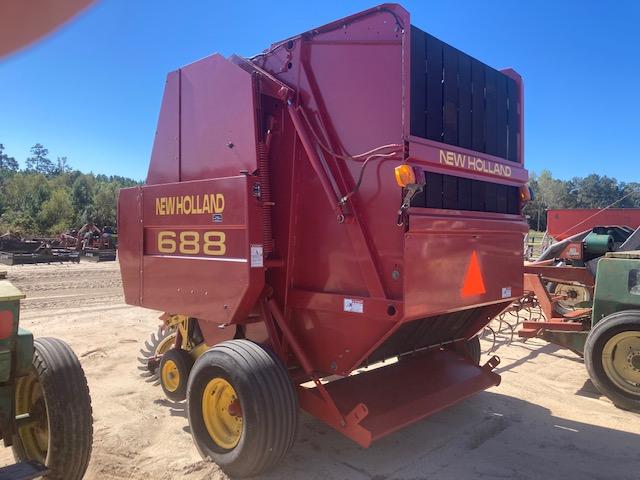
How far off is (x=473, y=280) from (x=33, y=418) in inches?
127

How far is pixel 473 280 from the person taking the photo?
3881 millimetres

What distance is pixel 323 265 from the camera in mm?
3736

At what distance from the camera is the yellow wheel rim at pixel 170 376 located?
4.75 metres

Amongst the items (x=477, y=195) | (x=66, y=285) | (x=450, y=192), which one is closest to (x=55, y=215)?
(x=66, y=285)

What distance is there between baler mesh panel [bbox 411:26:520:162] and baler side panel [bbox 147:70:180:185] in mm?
2280

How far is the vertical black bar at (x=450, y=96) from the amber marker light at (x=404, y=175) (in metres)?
0.78

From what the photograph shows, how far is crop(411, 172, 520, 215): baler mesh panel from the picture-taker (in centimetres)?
357

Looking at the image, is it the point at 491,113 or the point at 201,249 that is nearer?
the point at 201,249

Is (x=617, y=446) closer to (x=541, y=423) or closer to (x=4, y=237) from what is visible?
(x=541, y=423)

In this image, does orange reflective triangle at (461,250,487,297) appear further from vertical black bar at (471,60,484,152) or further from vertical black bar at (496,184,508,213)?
vertical black bar at (471,60,484,152)

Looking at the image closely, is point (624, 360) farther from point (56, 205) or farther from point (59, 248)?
point (56, 205)

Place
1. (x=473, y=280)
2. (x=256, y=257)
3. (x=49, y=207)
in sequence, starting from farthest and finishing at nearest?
1. (x=49, y=207)
2. (x=473, y=280)
3. (x=256, y=257)

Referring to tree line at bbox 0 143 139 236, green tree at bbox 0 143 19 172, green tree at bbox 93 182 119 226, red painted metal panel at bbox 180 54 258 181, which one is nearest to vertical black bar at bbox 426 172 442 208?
red painted metal panel at bbox 180 54 258 181

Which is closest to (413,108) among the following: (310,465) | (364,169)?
(364,169)
